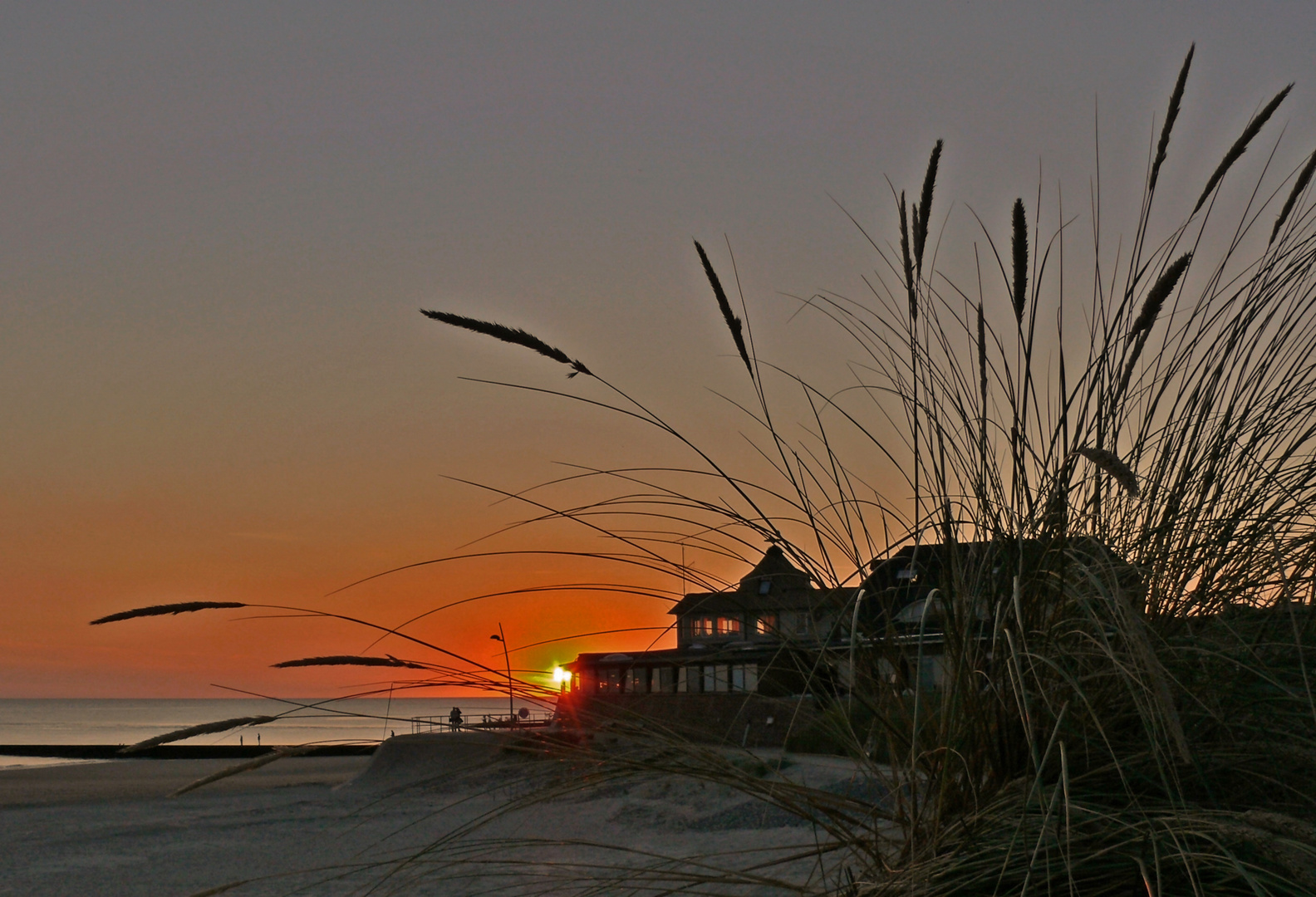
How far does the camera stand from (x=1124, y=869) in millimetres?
1513

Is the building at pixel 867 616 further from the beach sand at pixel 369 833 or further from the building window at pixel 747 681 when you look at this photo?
the beach sand at pixel 369 833

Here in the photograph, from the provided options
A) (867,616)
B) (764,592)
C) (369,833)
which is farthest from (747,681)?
(369,833)

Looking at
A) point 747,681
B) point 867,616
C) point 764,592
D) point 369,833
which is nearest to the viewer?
point 867,616

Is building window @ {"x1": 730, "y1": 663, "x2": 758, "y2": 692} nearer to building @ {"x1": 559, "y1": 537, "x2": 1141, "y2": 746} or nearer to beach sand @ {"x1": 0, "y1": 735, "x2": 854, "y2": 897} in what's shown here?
building @ {"x1": 559, "y1": 537, "x2": 1141, "y2": 746}

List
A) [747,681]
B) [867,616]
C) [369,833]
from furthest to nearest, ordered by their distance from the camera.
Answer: [369,833]
[747,681]
[867,616]

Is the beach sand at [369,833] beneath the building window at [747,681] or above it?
beneath

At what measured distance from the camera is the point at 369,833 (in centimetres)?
1160

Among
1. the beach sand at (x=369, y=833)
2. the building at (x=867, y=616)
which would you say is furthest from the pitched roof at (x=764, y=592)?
the beach sand at (x=369, y=833)

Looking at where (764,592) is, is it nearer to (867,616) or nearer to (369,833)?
(867,616)

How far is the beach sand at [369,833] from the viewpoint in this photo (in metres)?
3.04

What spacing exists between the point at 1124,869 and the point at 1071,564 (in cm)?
44

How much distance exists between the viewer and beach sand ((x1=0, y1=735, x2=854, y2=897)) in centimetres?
304

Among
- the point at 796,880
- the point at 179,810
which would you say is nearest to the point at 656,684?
the point at 179,810

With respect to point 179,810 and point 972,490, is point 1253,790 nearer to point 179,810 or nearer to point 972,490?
point 972,490
